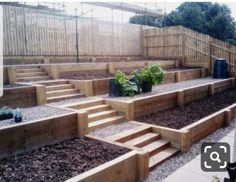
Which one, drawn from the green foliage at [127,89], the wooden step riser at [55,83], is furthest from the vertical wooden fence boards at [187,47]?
the wooden step riser at [55,83]

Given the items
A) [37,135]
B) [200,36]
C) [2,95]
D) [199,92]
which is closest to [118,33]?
[200,36]


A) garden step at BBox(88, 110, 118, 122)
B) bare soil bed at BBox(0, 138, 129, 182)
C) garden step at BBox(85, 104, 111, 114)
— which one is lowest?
bare soil bed at BBox(0, 138, 129, 182)

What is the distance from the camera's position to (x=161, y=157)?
4.25 m

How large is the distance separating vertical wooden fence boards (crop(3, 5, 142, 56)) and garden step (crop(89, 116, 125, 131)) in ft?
17.0

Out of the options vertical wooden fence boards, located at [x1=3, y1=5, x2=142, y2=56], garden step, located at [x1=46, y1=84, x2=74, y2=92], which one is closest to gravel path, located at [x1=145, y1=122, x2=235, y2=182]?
garden step, located at [x1=46, y1=84, x2=74, y2=92]

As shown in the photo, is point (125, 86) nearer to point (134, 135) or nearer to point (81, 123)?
point (134, 135)

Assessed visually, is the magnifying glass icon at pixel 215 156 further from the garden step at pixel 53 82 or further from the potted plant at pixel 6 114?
the garden step at pixel 53 82

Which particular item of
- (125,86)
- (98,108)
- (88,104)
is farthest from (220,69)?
(88,104)

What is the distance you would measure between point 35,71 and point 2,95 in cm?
248

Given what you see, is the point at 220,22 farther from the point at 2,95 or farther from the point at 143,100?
the point at 2,95

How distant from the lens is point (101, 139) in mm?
4031

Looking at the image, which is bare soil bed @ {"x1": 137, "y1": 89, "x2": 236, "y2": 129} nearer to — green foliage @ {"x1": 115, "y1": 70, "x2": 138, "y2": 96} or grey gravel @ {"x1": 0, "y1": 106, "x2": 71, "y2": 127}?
green foliage @ {"x1": 115, "y1": 70, "x2": 138, "y2": 96}

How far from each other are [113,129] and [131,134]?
1.35 feet

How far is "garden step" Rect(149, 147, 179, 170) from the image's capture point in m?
4.00
